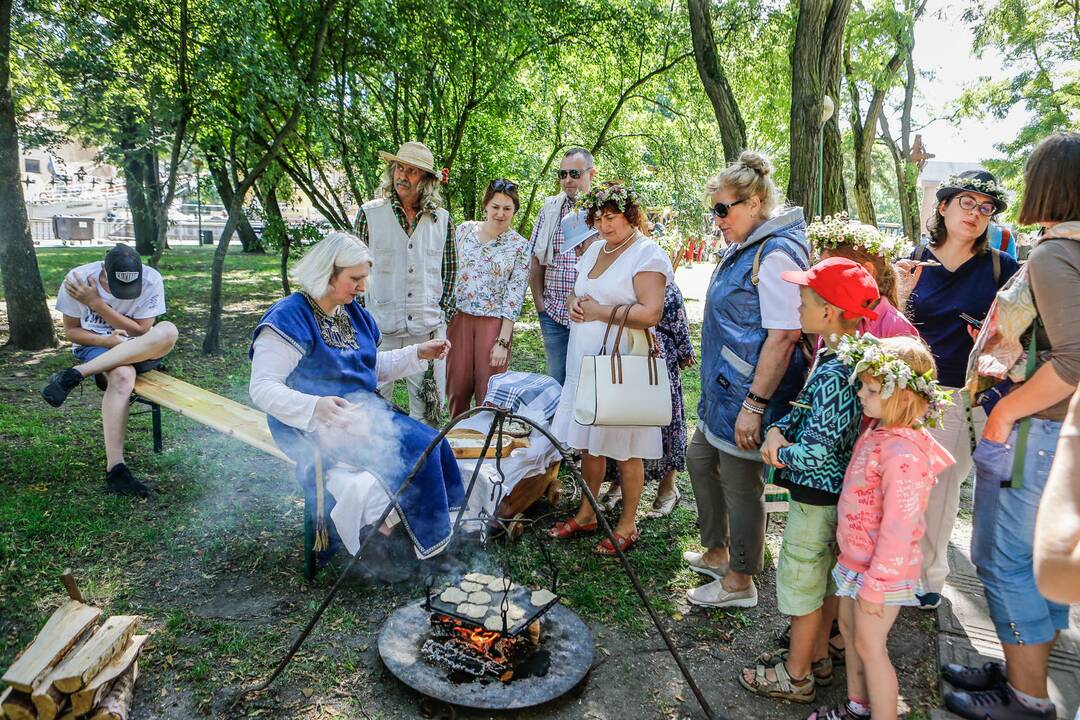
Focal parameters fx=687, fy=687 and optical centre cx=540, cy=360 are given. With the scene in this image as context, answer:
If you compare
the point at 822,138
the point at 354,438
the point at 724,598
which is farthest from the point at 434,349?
the point at 822,138

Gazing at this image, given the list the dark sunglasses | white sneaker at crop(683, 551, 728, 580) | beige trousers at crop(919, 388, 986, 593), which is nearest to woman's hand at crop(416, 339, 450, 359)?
the dark sunglasses

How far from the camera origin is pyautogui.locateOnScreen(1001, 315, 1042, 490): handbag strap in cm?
232

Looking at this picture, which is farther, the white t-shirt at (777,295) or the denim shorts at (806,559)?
the white t-shirt at (777,295)

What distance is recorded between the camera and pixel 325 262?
3.24m

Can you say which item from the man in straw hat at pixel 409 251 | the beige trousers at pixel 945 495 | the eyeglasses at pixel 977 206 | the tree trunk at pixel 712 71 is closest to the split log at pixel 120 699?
the man in straw hat at pixel 409 251

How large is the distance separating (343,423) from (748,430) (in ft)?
5.74

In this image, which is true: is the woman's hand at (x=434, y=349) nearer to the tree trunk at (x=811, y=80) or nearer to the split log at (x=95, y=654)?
the split log at (x=95, y=654)

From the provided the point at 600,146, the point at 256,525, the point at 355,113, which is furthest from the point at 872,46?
the point at 256,525

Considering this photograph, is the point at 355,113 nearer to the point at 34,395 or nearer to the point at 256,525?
the point at 34,395

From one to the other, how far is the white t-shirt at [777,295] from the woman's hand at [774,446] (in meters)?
0.50

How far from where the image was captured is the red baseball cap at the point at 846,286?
246 cm

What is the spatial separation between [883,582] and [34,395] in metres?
6.92

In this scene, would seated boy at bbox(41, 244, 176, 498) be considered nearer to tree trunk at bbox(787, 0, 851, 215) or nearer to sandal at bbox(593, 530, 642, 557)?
sandal at bbox(593, 530, 642, 557)

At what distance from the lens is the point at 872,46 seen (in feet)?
36.7
